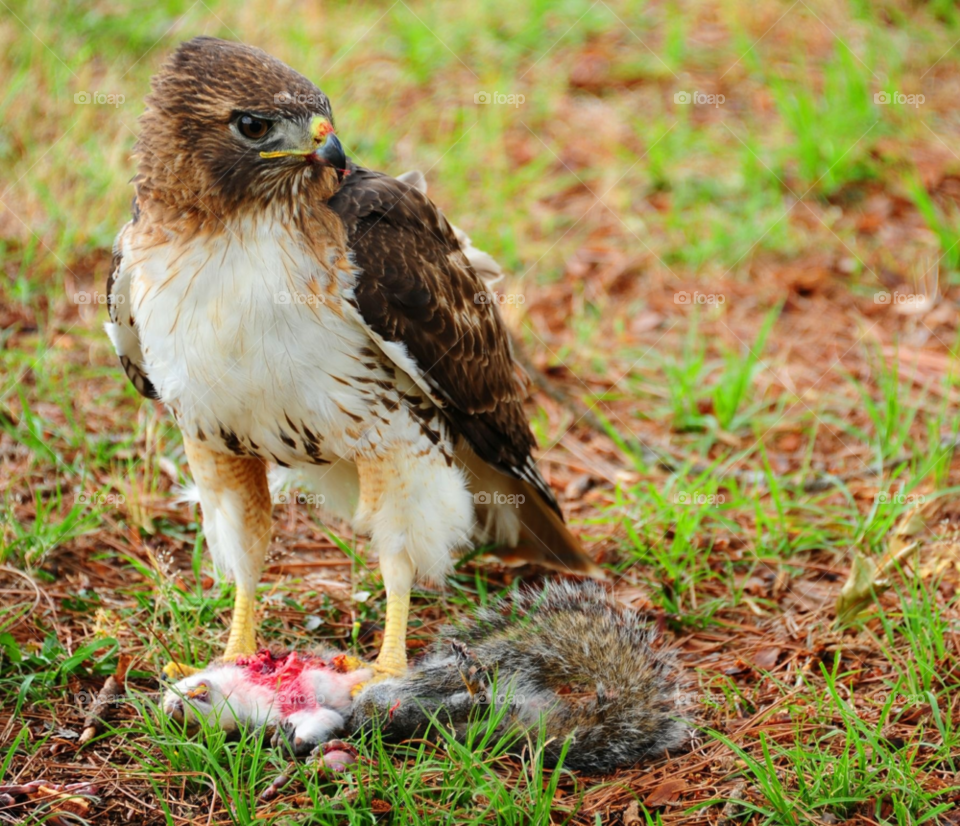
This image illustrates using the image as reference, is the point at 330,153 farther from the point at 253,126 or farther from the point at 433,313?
the point at 433,313

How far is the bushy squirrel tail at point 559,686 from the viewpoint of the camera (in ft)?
10.9

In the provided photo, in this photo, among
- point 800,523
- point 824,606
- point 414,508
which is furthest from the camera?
point 800,523

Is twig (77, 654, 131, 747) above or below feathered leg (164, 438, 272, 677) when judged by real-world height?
below

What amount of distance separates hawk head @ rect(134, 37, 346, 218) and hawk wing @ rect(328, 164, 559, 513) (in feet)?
1.09

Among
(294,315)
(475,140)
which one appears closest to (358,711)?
(294,315)

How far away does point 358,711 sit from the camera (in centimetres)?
341

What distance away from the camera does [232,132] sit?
3.32 metres

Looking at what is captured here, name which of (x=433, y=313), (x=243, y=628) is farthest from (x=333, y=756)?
(x=433, y=313)

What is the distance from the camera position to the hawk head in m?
3.30

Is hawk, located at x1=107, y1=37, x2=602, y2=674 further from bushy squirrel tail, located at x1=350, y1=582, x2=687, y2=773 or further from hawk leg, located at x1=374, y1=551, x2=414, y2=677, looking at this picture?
bushy squirrel tail, located at x1=350, y1=582, x2=687, y2=773

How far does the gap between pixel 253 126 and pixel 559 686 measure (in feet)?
6.67

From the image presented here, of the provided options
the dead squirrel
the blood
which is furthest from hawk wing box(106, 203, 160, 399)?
the dead squirrel

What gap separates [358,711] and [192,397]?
46.0 inches

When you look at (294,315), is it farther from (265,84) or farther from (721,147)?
(721,147)
